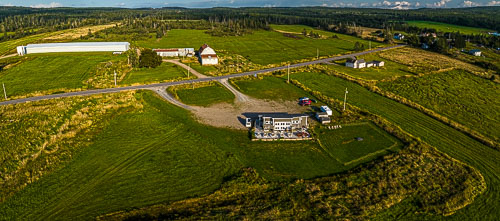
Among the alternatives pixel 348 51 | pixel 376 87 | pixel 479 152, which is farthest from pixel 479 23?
pixel 479 152

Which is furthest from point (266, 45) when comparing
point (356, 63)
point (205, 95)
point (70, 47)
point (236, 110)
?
point (236, 110)

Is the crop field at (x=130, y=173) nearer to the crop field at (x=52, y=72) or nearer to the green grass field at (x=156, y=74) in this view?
the green grass field at (x=156, y=74)

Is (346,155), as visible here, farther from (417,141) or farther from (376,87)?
(376,87)

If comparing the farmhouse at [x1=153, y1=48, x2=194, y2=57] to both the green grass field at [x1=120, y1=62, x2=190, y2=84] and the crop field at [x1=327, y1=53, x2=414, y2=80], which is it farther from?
the crop field at [x1=327, y1=53, x2=414, y2=80]

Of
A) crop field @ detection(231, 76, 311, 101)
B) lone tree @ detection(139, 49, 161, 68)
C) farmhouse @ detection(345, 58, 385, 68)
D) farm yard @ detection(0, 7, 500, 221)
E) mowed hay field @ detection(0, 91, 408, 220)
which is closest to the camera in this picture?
mowed hay field @ detection(0, 91, 408, 220)

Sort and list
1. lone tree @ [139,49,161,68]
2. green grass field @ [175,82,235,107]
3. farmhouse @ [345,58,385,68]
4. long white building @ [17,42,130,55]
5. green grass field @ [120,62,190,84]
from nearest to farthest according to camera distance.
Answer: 1. green grass field @ [175,82,235,107]
2. green grass field @ [120,62,190,84]
3. lone tree @ [139,49,161,68]
4. farmhouse @ [345,58,385,68]
5. long white building @ [17,42,130,55]

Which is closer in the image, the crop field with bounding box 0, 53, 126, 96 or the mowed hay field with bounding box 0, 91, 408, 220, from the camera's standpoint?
the mowed hay field with bounding box 0, 91, 408, 220

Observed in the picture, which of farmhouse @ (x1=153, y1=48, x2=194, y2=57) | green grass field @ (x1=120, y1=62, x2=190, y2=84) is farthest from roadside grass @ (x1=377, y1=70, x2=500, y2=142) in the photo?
farmhouse @ (x1=153, y1=48, x2=194, y2=57)
